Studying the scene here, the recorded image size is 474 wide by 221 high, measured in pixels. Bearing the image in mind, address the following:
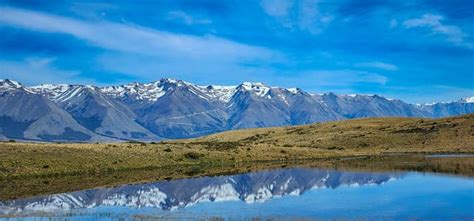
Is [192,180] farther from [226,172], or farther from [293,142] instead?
[293,142]

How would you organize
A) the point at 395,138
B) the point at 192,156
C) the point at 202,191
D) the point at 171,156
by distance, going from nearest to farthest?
the point at 202,191 < the point at 171,156 < the point at 192,156 < the point at 395,138

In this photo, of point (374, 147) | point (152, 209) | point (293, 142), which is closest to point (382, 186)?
point (152, 209)

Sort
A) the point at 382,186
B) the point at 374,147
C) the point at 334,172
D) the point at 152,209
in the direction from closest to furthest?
the point at 152,209 < the point at 382,186 < the point at 334,172 < the point at 374,147

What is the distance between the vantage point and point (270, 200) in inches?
1987

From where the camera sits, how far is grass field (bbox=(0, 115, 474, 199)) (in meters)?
70.4

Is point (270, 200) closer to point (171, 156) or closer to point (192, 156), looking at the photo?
point (171, 156)

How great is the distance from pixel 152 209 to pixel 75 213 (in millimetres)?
6231

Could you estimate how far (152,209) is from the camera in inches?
1812

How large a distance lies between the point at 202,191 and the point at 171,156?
4084 cm

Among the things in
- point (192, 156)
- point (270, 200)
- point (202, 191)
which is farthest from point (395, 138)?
point (270, 200)

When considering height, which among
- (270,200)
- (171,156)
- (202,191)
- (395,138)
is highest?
(395,138)

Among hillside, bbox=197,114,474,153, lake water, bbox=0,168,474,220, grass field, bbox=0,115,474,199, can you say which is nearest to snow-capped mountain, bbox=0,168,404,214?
lake water, bbox=0,168,474,220

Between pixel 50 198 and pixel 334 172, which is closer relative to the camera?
pixel 50 198

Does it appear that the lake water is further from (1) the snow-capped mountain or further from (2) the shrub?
(2) the shrub
